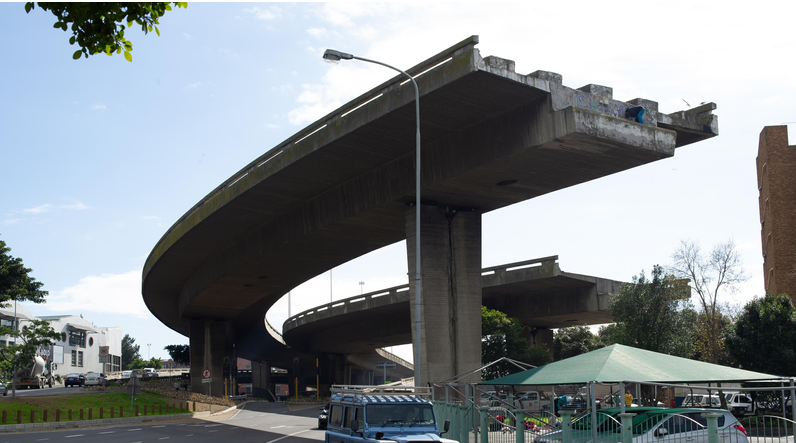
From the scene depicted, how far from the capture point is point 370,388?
16.4 m

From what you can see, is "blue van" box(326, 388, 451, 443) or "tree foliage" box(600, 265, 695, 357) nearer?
"blue van" box(326, 388, 451, 443)

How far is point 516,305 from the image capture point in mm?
53594

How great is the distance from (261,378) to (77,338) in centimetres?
3732

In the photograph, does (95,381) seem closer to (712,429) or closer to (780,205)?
(780,205)

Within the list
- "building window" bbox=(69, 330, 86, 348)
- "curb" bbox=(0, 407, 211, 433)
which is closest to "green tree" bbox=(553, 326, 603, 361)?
"curb" bbox=(0, 407, 211, 433)

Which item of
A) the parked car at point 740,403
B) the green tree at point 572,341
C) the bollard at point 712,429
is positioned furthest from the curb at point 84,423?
the green tree at point 572,341

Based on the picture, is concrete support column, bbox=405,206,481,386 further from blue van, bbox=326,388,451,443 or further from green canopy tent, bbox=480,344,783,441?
blue van, bbox=326,388,451,443

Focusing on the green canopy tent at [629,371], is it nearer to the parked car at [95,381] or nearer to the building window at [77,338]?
the parked car at [95,381]

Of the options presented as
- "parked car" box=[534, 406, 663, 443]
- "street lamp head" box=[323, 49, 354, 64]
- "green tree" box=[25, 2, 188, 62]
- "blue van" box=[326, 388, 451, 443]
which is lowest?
"parked car" box=[534, 406, 663, 443]

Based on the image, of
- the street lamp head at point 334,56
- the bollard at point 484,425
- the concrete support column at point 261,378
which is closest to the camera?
the bollard at point 484,425

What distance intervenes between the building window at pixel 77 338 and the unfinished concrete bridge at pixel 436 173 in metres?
87.6

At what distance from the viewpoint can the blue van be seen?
555 inches

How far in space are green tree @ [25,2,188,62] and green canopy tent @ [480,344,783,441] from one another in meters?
11.3

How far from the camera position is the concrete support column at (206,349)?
204 feet
